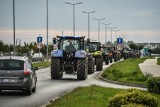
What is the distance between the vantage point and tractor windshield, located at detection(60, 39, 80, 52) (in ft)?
123

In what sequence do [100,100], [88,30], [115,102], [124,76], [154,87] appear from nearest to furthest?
[115,102] < [100,100] < [154,87] < [124,76] < [88,30]

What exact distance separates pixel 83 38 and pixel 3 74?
15.5 m

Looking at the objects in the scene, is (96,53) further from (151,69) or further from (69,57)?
(69,57)

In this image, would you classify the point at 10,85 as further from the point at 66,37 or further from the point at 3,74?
the point at 66,37

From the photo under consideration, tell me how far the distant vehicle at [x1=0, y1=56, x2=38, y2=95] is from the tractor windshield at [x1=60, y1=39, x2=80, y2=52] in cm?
1449

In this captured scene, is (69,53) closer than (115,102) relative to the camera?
No

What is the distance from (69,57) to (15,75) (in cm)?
1466

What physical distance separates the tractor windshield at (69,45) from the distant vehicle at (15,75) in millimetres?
14488

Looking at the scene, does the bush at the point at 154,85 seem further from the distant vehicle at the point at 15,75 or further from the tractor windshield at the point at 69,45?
the tractor windshield at the point at 69,45

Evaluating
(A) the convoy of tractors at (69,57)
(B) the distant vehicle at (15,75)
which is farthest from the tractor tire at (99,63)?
(B) the distant vehicle at (15,75)

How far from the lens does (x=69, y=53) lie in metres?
37.2

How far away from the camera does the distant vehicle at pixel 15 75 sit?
2241cm

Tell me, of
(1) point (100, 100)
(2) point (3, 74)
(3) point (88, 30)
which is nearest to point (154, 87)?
(1) point (100, 100)

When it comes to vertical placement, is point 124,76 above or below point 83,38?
below
